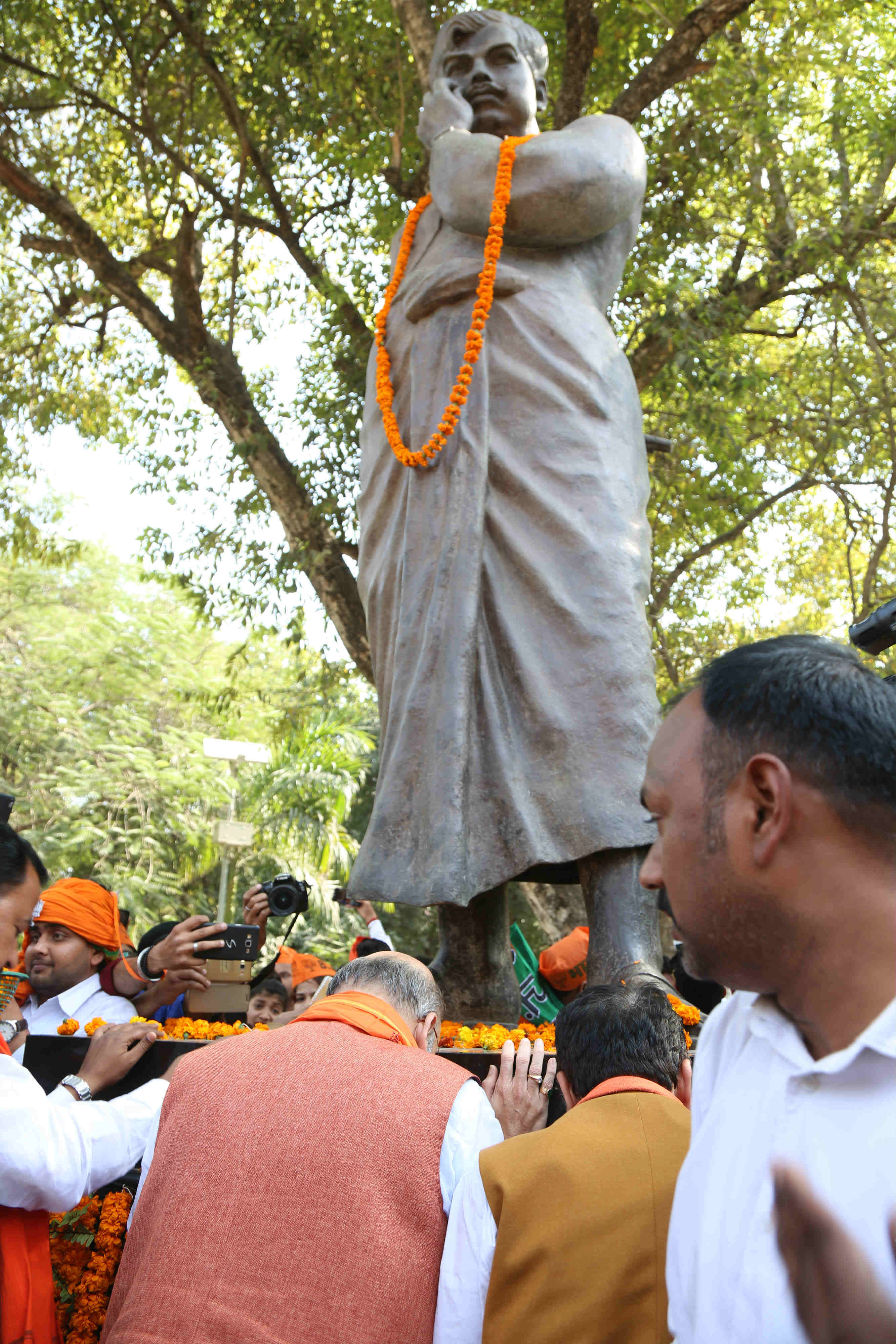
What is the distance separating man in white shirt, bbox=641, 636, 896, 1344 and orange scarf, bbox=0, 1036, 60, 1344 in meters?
1.36

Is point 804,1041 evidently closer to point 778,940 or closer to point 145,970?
point 778,940

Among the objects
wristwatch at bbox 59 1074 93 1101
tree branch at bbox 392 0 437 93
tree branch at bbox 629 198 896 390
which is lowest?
wristwatch at bbox 59 1074 93 1101

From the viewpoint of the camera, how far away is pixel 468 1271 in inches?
74.6

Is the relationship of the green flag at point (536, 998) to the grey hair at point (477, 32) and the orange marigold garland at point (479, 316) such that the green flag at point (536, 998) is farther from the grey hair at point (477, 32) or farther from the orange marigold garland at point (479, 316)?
the grey hair at point (477, 32)

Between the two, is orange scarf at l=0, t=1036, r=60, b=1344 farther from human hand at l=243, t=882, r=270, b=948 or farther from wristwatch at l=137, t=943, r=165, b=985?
human hand at l=243, t=882, r=270, b=948

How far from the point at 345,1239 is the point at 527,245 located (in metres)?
3.08

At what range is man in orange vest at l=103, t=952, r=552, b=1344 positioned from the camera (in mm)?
1840

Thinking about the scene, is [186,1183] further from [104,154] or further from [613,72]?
[104,154]

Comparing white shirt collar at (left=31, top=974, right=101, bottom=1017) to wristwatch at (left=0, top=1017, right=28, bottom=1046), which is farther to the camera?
white shirt collar at (left=31, top=974, right=101, bottom=1017)

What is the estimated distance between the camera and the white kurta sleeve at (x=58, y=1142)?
2.11 metres

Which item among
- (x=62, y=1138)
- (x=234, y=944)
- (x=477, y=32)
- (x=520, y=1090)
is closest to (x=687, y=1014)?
(x=520, y=1090)

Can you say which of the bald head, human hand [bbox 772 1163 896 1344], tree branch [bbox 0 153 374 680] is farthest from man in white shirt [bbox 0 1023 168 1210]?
tree branch [bbox 0 153 374 680]

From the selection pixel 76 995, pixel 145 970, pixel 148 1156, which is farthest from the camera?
pixel 76 995

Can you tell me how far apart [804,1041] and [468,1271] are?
3.00 feet
